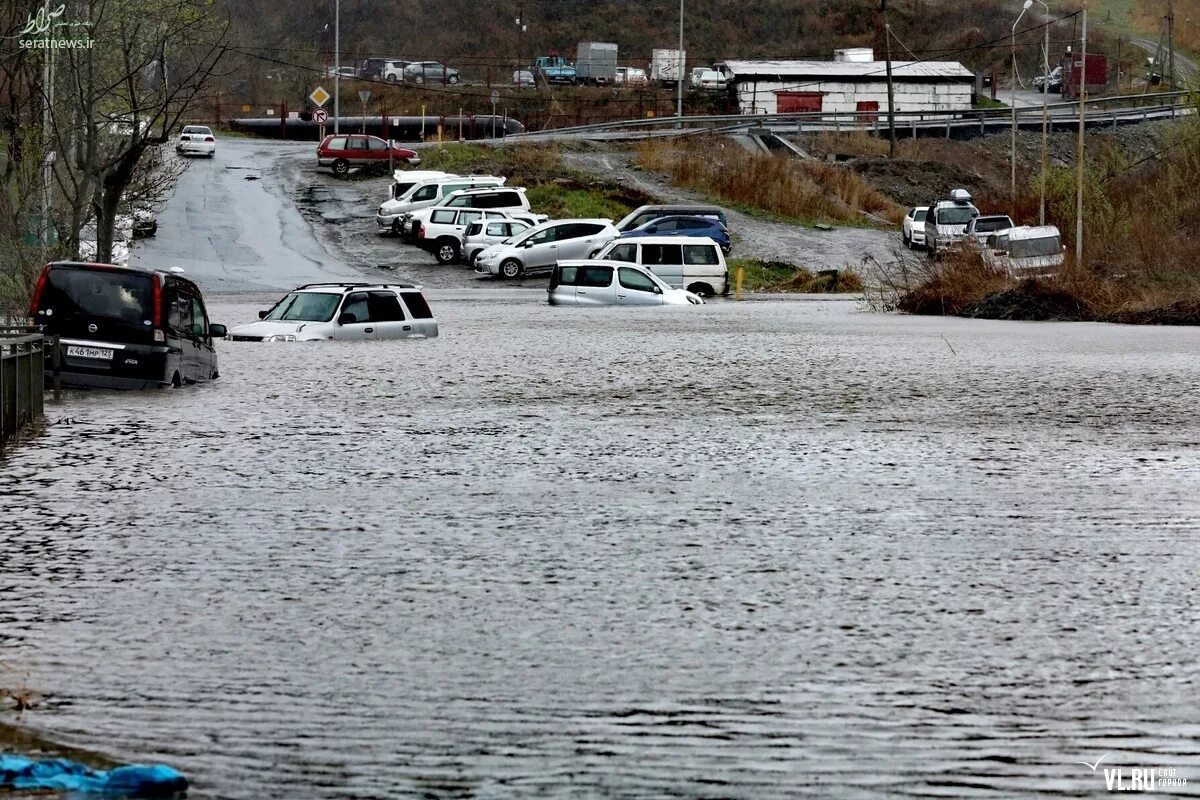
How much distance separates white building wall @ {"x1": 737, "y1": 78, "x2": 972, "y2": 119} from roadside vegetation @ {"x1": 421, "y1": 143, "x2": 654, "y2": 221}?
34.1 metres

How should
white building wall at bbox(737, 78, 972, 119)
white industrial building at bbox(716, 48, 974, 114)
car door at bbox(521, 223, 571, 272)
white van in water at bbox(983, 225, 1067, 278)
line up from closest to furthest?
1. white van in water at bbox(983, 225, 1067, 278)
2. car door at bbox(521, 223, 571, 272)
3. white industrial building at bbox(716, 48, 974, 114)
4. white building wall at bbox(737, 78, 972, 119)

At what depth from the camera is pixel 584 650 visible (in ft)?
31.9

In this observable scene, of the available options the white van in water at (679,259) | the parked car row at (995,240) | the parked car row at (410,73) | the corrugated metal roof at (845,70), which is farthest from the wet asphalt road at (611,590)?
the parked car row at (410,73)

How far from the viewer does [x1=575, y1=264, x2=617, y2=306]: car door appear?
41562 mm

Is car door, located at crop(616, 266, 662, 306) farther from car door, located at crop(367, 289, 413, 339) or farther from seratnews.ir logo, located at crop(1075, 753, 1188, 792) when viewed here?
seratnews.ir logo, located at crop(1075, 753, 1188, 792)

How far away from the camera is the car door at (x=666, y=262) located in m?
45.3

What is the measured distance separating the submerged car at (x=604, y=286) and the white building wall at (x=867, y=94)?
6389 centimetres

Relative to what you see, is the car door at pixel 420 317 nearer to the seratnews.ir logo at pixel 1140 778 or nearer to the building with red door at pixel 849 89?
the seratnews.ir logo at pixel 1140 778

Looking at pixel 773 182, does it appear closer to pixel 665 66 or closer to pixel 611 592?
pixel 665 66

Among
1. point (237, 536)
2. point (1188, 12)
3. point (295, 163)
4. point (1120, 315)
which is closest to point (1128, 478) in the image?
point (237, 536)

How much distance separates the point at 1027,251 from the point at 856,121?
43267 mm

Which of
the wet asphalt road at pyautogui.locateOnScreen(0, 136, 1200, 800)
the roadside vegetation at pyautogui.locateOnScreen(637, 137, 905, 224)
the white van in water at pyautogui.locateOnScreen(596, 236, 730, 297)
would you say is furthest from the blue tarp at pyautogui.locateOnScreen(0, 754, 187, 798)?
the roadside vegetation at pyautogui.locateOnScreen(637, 137, 905, 224)


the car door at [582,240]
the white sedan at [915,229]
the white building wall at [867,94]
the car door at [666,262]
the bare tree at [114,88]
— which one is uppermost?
the white building wall at [867,94]

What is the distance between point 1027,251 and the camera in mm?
47500
